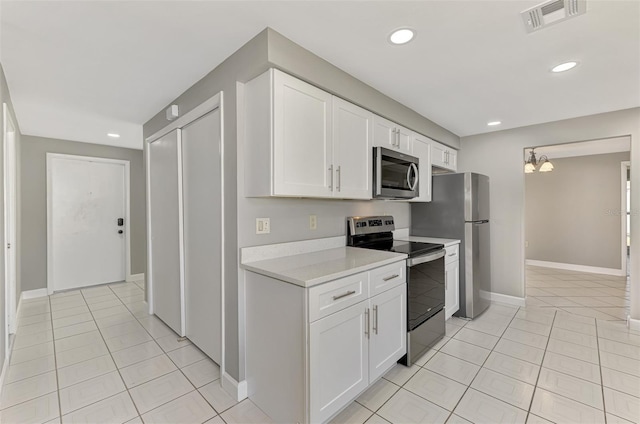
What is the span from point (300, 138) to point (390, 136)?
1194mm

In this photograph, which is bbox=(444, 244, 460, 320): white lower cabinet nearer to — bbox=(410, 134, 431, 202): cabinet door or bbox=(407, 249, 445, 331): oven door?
bbox=(407, 249, 445, 331): oven door

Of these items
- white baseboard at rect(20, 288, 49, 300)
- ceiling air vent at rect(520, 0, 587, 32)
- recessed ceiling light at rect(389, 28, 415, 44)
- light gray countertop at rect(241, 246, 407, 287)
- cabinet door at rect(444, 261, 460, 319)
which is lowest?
white baseboard at rect(20, 288, 49, 300)

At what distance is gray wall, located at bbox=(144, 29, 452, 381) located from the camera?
1.77 m

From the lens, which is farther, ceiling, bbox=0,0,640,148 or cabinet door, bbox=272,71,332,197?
cabinet door, bbox=272,71,332,197

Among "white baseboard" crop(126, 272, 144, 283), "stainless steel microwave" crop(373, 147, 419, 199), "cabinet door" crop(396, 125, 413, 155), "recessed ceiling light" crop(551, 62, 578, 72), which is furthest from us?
"white baseboard" crop(126, 272, 144, 283)

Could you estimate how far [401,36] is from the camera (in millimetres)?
1745

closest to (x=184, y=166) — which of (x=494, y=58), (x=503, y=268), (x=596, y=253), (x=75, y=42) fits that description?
(x=75, y=42)

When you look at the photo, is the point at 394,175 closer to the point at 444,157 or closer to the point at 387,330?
the point at 387,330

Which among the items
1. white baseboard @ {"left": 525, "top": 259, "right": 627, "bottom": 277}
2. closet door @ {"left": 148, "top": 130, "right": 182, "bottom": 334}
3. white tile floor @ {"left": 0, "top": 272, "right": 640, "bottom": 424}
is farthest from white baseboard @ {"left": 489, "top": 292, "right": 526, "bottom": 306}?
closet door @ {"left": 148, "top": 130, "right": 182, "bottom": 334}

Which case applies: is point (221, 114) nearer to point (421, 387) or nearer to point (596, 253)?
point (421, 387)

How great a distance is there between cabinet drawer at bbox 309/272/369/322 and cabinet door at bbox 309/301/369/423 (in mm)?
38

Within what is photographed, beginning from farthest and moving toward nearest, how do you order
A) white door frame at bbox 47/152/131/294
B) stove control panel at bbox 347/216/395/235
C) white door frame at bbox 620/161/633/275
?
white door frame at bbox 620/161/633/275
white door frame at bbox 47/152/131/294
stove control panel at bbox 347/216/395/235

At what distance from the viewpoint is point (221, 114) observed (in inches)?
80.3

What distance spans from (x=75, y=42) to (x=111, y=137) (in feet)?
8.82
